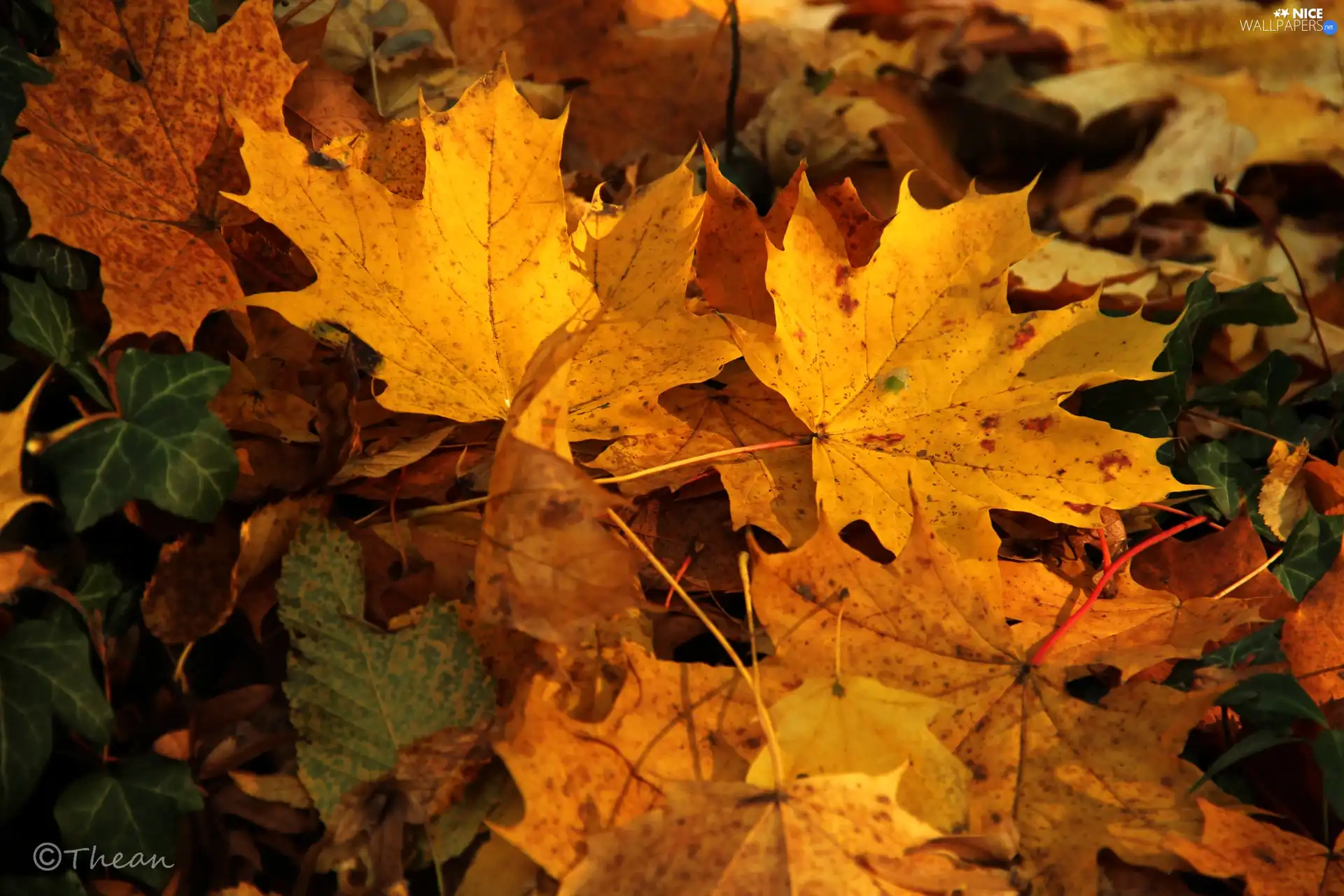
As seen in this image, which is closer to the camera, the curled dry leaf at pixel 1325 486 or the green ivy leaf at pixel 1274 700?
the green ivy leaf at pixel 1274 700

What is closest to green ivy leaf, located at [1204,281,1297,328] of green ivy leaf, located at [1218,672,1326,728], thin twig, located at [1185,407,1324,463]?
thin twig, located at [1185,407,1324,463]

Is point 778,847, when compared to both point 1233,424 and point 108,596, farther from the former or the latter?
point 1233,424

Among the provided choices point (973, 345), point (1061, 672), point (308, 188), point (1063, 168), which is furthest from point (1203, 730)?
point (1063, 168)

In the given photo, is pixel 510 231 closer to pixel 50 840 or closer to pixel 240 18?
pixel 240 18

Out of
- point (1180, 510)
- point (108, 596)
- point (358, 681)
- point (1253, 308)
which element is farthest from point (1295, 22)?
point (108, 596)

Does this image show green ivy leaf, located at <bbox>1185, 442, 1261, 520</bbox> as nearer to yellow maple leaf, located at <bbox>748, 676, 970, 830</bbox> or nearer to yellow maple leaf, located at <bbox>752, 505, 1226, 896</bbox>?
yellow maple leaf, located at <bbox>752, 505, 1226, 896</bbox>

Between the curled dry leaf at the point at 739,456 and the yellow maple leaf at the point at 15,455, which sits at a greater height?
the yellow maple leaf at the point at 15,455

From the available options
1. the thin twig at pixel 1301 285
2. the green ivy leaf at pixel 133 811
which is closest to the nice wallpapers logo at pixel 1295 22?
the thin twig at pixel 1301 285

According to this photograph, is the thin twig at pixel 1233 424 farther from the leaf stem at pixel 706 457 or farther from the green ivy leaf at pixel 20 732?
the green ivy leaf at pixel 20 732
